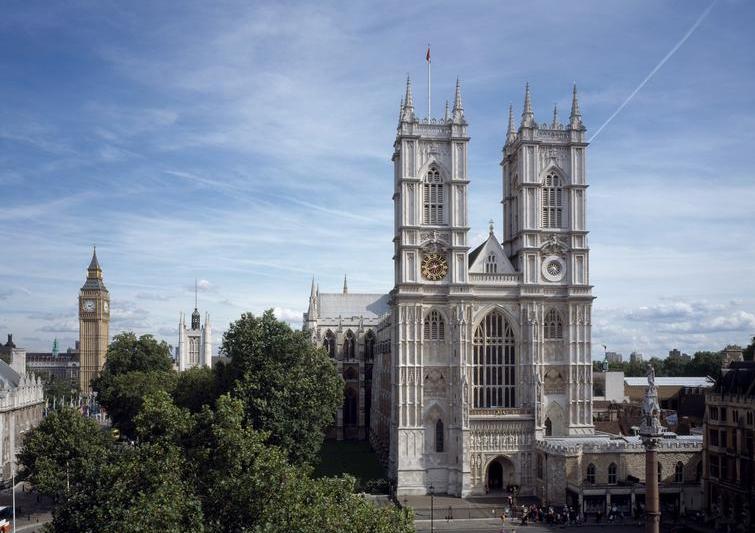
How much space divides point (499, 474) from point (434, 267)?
1951 centimetres

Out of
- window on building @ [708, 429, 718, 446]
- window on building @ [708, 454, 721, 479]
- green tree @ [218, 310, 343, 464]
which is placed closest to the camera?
window on building @ [708, 454, 721, 479]

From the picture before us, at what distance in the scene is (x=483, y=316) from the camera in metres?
70.5

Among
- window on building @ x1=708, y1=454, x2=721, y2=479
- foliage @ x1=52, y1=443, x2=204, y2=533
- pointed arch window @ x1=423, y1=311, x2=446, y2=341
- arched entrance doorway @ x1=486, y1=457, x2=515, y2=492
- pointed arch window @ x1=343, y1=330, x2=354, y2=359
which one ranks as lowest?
arched entrance doorway @ x1=486, y1=457, x2=515, y2=492

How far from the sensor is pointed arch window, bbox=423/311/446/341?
69.8 metres

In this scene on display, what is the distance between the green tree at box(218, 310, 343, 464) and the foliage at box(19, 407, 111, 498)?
11.7 metres

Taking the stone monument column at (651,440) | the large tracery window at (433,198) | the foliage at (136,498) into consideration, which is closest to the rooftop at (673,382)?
the large tracery window at (433,198)

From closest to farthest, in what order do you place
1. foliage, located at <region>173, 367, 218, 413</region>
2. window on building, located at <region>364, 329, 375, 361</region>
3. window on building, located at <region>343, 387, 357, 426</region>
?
foliage, located at <region>173, 367, 218, 413</region>, window on building, located at <region>343, 387, 357, 426</region>, window on building, located at <region>364, 329, 375, 361</region>

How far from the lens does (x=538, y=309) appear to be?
231ft

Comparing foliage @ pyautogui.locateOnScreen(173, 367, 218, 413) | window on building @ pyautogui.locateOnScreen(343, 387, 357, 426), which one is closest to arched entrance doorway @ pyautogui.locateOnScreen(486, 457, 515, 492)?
foliage @ pyautogui.locateOnScreen(173, 367, 218, 413)

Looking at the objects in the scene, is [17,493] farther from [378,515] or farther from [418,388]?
[378,515]

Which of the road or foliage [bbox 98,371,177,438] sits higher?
foliage [bbox 98,371,177,438]

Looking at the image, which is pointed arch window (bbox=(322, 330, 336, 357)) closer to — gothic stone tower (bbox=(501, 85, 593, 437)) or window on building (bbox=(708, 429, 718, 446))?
gothic stone tower (bbox=(501, 85, 593, 437))

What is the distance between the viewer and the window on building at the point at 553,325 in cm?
7119

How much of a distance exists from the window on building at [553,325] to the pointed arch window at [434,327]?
9730 millimetres
